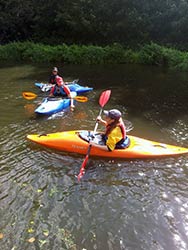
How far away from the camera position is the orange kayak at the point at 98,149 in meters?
8.05

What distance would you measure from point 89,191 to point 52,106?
15.7ft

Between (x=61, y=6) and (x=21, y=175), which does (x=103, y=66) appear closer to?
(x=61, y=6)

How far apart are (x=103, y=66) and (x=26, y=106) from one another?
9068mm

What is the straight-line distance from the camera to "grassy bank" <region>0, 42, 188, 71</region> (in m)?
19.9

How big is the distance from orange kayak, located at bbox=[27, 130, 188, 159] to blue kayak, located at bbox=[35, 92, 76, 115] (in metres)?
2.03

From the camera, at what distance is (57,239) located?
552 centimetres

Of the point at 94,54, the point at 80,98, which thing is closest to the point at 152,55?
the point at 94,54

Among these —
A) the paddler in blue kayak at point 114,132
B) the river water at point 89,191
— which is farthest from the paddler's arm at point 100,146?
the river water at point 89,191

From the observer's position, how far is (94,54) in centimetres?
2156

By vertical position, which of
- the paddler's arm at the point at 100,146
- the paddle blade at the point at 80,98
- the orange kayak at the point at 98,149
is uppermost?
the paddler's arm at the point at 100,146

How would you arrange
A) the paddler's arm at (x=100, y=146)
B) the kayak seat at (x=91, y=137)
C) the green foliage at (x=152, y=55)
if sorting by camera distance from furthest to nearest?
the green foliage at (x=152, y=55) → the kayak seat at (x=91, y=137) → the paddler's arm at (x=100, y=146)

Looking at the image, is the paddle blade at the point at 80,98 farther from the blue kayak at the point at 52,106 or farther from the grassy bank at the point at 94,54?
the grassy bank at the point at 94,54

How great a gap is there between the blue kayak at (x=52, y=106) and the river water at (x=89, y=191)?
0.72 ft

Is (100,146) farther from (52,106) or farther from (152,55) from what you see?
(152,55)
